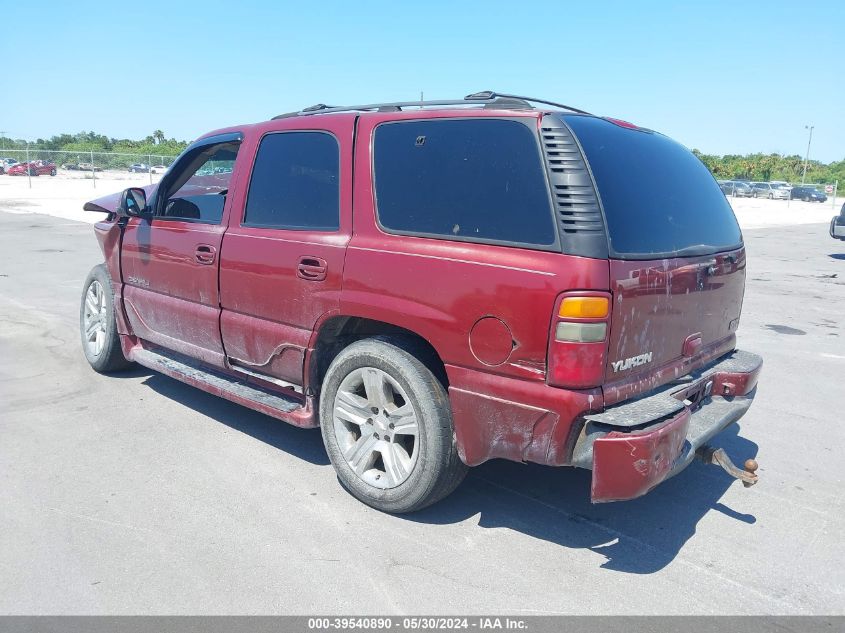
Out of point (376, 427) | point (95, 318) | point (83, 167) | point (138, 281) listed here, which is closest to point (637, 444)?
point (376, 427)

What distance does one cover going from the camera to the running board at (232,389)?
405 cm

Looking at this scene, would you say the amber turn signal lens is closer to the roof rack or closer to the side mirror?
the roof rack

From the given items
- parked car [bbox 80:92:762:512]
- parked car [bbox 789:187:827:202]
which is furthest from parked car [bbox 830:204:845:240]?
parked car [bbox 789:187:827:202]

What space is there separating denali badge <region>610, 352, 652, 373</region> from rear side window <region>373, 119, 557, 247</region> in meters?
0.60

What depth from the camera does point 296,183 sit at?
411 cm

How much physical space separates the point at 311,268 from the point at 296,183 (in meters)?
0.62

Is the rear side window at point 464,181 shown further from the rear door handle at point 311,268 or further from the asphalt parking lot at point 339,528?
the asphalt parking lot at point 339,528

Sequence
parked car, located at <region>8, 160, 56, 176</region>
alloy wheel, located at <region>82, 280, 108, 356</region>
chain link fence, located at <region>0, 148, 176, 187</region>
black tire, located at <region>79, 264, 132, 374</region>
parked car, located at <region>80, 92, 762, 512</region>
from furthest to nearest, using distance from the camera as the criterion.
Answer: parked car, located at <region>8, 160, 56, 176</region>, chain link fence, located at <region>0, 148, 176, 187</region>, alloy wheel, located at <region>82, 280, 108, 356</region>, black tire, located at <region>79, 264, 132, 374</region>, parked car, located at <region>80, 92, 762, 512</region>

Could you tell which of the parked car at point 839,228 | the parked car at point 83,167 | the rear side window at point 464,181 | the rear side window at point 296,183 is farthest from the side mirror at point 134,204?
the parked car at point 83,167

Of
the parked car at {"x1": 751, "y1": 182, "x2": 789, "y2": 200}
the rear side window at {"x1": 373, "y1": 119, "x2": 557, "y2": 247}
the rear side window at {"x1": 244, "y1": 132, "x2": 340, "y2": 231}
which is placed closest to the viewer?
the rear side window at {"x1": 373, "y1": 119, "x2": 557, "y2": 247}

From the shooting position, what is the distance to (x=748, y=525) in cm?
363

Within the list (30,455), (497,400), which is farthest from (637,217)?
(30,455)

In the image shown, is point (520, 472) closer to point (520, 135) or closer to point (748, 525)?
point (748, 525)

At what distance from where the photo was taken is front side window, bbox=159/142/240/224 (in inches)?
183
